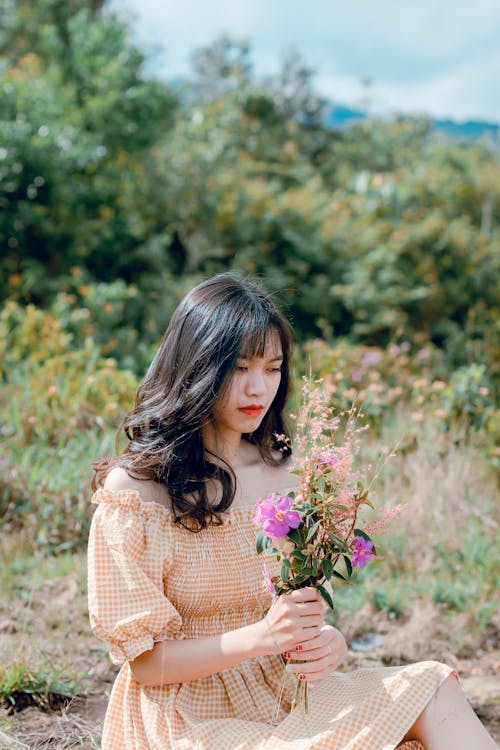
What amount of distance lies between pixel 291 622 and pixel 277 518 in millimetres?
245

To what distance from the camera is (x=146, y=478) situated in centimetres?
200

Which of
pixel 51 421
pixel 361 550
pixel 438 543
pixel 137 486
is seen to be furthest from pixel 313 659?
pixel 51 421

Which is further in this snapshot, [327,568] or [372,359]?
[372,359]

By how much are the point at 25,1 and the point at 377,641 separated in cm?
997

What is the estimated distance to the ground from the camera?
261 cm

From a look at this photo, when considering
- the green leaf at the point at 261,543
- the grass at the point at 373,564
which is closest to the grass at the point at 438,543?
the grass at the point at 373,564

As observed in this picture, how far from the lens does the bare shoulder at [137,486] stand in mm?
1963

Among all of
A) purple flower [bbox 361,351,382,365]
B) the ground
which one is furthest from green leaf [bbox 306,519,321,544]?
purple flower [bbox 361,351,382,365]

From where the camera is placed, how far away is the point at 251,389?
2035 millimetres

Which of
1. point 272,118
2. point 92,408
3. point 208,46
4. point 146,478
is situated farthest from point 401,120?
point 146,478

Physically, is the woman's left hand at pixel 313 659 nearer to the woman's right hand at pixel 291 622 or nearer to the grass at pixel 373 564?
the woman's right hand at pixel 291 622

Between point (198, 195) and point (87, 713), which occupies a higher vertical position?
point (198, 195)

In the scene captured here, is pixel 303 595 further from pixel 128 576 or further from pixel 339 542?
pixel 128 576

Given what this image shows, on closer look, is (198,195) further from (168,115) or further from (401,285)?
(401,285)
